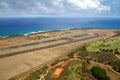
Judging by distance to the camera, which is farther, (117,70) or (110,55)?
(110,55)

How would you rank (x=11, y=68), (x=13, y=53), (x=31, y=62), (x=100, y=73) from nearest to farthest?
(x=100, y=73) → (x=11, y=68) → (x=31, y=62) → (x=13, y=53)

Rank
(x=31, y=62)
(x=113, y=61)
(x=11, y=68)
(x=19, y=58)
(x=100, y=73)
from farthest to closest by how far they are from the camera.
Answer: (x=19, y=58)
(x=31, y=62)
(x=11, y=68)
(x=113, y=61)
(x=100, y=73)

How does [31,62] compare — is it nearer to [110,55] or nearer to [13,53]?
[13,53]

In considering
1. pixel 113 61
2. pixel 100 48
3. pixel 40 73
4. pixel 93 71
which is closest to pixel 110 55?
pixel 113 61

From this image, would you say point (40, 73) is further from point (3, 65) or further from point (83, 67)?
point (3, 65)

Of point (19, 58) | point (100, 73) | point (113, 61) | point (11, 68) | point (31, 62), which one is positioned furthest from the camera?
point (19, 58)

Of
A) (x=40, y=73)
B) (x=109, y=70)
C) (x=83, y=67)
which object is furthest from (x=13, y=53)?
(x=109, y=70)

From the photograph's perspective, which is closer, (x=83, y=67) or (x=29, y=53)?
(x=83, y=67)

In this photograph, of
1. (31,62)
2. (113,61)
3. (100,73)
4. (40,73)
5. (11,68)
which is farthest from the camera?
(31,62)
